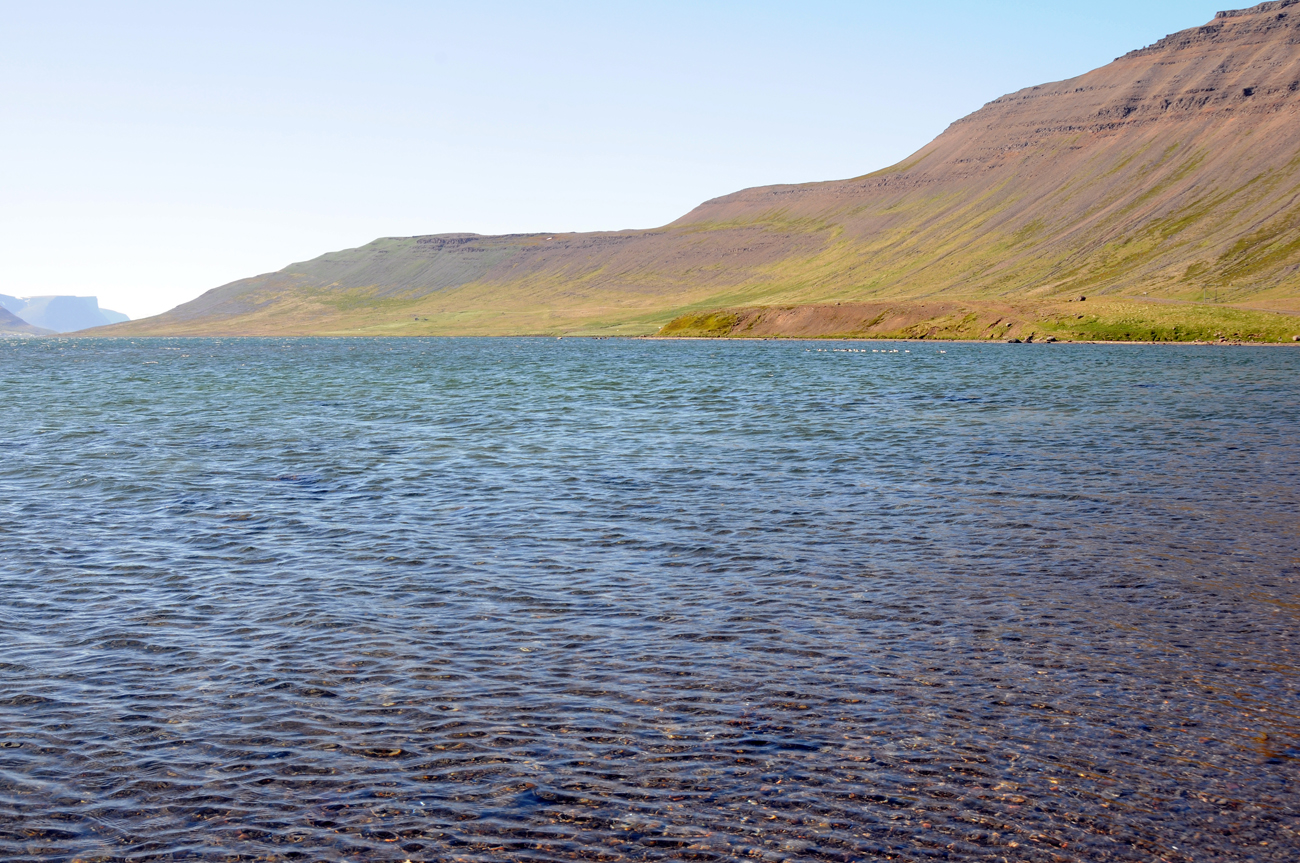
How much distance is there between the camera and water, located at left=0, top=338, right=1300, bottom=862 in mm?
9500

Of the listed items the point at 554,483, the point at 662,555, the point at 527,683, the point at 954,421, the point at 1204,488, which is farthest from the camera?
the point at 954,421

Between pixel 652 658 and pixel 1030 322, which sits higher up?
pixel 1030 322

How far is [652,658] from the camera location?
45.6ft

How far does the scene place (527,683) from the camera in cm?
1301

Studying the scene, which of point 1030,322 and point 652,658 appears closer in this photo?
point 652,658

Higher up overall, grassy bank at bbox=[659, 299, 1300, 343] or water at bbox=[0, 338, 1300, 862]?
grassy bank at bbox=[659, 299, 1300, 343]

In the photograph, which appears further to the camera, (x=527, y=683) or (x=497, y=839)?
(x=527, y=683)

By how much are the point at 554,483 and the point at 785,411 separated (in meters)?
25.5

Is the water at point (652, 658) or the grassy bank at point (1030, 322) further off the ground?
the grassy bank at point (1030, 322)

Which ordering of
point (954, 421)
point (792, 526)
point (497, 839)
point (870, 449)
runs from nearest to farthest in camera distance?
1. point (497, 839)
2. point (792, 526)
3. point (870, 449)
4. point (954, 421)

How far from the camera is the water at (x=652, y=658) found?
9.50 m

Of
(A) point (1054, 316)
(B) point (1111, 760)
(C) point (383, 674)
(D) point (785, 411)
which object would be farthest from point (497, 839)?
(A) point (1054, 316)

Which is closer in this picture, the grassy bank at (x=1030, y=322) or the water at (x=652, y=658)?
the water at (x=652, y=658)

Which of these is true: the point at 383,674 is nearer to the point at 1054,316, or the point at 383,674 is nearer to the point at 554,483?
the point at 554,483
